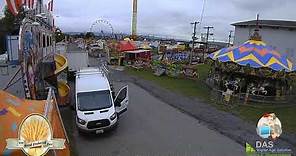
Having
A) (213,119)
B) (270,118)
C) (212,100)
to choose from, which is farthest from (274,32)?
(270,118)

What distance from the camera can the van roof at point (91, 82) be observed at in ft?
53.0

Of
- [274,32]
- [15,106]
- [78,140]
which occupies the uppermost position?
[274,32]

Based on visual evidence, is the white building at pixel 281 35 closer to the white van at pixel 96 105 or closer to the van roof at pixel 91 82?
the van roof at pixel 91 82

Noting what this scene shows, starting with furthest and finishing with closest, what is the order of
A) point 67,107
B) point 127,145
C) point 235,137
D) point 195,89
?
1. point 195,89
2. point 67,107
3. point 235,137
4. point 127,145

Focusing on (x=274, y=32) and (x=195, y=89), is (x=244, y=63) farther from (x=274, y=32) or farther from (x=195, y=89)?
(x=274, y=32)

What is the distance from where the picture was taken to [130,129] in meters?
15.5

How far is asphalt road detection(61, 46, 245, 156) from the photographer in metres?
12.9

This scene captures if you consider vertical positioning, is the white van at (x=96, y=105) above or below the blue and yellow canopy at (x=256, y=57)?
below

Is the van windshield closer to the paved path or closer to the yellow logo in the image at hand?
the paved path

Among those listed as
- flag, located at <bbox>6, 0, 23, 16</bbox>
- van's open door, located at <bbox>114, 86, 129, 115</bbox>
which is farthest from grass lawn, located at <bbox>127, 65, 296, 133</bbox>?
flag, located at <bbox>6, 0, 23, 16</bbox>

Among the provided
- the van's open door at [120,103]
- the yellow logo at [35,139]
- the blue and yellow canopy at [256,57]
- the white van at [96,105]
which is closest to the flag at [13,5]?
the white van at [96,105]

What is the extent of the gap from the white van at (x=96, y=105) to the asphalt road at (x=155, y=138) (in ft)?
2.03

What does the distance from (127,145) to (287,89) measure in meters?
14.4

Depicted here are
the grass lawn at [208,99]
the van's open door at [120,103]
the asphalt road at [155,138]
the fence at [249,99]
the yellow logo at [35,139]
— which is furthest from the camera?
the fence at [249,99]
